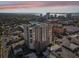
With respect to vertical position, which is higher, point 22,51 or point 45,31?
point 45,31

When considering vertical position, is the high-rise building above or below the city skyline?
below

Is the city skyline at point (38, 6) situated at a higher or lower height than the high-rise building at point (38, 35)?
higher

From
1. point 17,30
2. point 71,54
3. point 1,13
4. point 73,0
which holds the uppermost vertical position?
point 73,0

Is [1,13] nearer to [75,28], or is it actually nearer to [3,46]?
[3,46]

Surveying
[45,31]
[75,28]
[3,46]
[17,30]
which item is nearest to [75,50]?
[75,28]

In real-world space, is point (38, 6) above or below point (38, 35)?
above

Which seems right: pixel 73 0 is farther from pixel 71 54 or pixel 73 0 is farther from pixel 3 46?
pixel 3 46

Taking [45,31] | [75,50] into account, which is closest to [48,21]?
[45,31]
